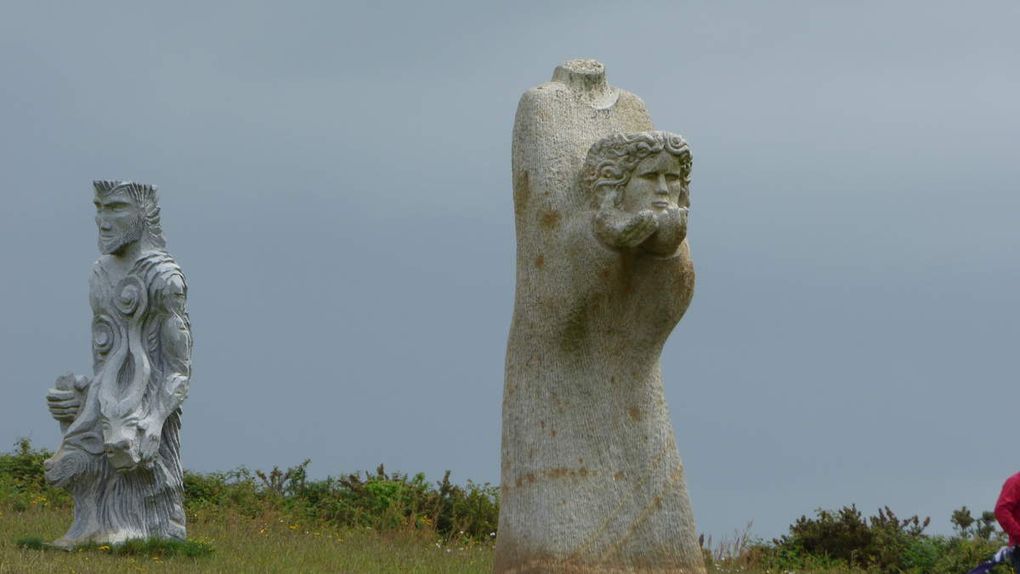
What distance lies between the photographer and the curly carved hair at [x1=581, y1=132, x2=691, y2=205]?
9.26 m

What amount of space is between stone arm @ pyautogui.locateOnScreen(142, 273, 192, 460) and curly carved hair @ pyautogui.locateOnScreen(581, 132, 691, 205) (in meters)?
4.37

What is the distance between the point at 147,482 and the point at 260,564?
47.1 inches

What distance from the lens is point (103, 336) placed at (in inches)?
492

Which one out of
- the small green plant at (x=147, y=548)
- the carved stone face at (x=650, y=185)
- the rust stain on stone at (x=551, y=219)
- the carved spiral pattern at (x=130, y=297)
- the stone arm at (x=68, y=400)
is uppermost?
the carved spiral pattern at (x=130, y=297)

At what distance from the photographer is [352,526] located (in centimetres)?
1598

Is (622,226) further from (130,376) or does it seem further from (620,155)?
(130,376)

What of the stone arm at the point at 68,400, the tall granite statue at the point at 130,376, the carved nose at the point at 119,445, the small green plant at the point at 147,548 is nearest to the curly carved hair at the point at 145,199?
the tall granite statue at the point at 130,376

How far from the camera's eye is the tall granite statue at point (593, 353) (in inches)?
365

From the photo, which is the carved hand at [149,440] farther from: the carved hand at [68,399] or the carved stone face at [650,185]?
the carved stone face at [650,185]

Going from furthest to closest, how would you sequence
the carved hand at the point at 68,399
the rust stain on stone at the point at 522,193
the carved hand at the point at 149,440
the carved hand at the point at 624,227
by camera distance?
the carved hand at the point at 68,399 < the carved hand at the point at 149,440 < the rust stain on stone at the point at 522,193 < the carved hand at the point at 624,227

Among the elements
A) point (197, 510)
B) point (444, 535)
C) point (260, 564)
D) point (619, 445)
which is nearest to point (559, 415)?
point (619, 445)

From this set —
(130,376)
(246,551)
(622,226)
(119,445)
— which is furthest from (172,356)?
(622,226)

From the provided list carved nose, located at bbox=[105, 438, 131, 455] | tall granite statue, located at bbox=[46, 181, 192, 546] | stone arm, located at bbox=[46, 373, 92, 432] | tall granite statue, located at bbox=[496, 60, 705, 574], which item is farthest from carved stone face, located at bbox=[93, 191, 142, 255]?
tall granite statue, located at bbox=[496, 60, 705, 574]

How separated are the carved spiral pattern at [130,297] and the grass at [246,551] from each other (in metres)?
1.82
